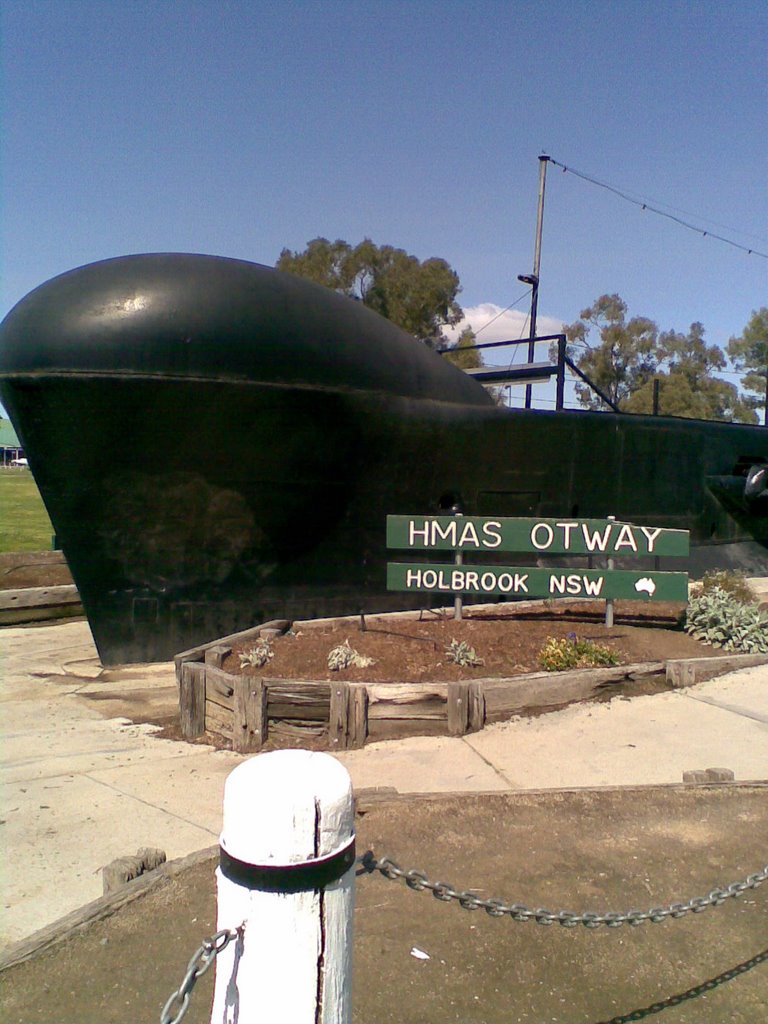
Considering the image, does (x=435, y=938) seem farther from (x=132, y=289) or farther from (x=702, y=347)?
(x=702, y=347)

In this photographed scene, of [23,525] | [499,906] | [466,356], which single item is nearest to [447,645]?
[499,906]

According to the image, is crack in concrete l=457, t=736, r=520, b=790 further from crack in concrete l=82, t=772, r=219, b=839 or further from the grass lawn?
the grass lawn

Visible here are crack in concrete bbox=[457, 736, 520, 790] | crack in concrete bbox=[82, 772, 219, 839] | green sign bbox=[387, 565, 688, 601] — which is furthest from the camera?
green sign bbox=[387, 565, 688, 601]

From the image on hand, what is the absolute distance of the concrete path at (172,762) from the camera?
14.2 feet

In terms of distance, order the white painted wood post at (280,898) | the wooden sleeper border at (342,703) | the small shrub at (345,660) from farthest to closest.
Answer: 1. the small shrub at (345,660)
2. the wooden sleeper border at (342,703)
3. the white painted wood post at (280,898)

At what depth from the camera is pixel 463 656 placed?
276 inches

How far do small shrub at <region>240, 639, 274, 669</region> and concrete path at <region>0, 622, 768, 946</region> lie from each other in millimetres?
831

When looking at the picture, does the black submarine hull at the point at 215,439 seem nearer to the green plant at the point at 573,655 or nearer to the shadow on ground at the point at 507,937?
the green plant at the point at 573,655

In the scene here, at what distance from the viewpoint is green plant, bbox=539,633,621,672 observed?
278 inches

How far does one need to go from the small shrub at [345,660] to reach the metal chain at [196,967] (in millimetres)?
4973

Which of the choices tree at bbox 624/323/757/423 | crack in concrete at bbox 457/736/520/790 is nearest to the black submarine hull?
crack in concrete at bbox 457/736/520/790

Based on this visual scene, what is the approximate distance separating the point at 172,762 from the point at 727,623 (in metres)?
5.49

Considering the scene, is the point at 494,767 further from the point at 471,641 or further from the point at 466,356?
the point at 466,356

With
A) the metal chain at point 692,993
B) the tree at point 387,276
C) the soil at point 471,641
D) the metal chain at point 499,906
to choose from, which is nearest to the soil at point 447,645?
the soil at point 471,641
